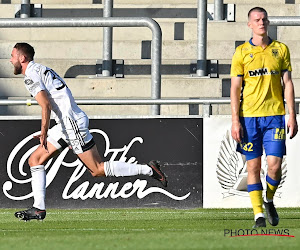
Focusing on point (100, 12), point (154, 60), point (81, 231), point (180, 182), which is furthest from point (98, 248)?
point (100, 12)

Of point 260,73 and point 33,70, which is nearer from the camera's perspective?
point 260,73

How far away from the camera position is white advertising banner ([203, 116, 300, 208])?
11.9 meters

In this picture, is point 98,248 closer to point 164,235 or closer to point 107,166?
point 164,235

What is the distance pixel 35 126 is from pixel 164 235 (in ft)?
16.0

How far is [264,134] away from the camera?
834 centimetres

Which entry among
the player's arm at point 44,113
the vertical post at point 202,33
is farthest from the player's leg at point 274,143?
the vertical post at point 202,33

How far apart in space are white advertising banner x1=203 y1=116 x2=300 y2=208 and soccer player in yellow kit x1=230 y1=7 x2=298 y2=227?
351 cm

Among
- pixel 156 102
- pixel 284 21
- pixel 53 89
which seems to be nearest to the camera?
pixel 53 89

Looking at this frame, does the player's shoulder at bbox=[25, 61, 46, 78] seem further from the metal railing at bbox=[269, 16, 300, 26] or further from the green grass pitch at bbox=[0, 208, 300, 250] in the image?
→ the metal railing at bbox=[269, 16, 300, 26]

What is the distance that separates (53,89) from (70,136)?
52cm

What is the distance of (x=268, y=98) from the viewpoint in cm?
829

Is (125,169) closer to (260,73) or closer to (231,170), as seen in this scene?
(231,170)

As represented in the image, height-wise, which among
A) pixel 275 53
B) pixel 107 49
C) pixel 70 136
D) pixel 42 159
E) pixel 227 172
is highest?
pixel 107 49

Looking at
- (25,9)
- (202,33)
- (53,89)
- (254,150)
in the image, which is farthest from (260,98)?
(25,9)
